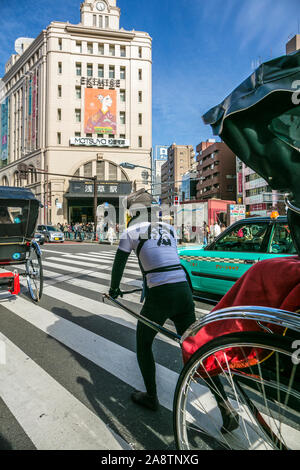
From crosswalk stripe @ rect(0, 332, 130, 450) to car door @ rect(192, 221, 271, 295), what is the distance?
3219mm

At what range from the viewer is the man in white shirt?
2307 mm

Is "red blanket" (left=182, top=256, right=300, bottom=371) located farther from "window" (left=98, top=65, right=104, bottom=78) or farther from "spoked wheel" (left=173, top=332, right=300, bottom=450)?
"window" (left=98, top=65, right=104, bottom=78)

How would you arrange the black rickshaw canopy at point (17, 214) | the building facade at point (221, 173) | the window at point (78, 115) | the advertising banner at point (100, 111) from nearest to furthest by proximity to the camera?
the black rickshaw canopy at point (17, 214), the advertising banner at point (100, 111), the window at point (78, 115), the building facade at point (221, 173)

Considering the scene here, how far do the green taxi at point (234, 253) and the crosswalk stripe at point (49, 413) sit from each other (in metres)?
3.26

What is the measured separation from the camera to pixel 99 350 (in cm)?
351

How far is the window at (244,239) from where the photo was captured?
15.5ft

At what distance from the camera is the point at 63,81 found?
3728 cm

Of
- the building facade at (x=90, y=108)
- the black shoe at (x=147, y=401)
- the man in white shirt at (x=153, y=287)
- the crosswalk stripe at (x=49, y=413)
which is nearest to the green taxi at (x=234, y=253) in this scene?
the man in white shirt at (x=153, y=287)

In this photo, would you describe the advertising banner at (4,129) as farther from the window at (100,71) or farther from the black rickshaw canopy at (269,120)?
the black rickshaw canopy at (269,120)

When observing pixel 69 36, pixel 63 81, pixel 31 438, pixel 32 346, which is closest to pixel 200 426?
pixel 31 438

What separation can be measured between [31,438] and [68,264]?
9.38m
